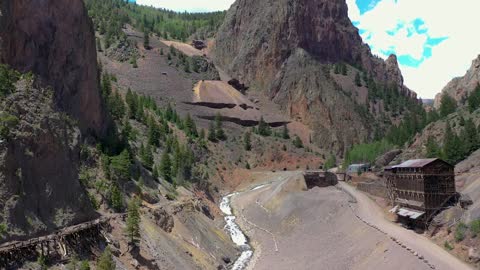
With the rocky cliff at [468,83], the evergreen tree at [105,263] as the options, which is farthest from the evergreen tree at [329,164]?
the evergreen tree at [105,263]

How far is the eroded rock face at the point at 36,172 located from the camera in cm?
3884

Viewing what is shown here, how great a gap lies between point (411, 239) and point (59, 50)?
45.5 meters

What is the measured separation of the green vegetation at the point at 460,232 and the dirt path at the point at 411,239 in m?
1.90

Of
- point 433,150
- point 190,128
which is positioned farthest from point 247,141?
point 433,150

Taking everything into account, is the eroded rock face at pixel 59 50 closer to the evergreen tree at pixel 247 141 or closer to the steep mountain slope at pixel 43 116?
the steep mountain slope at pixel 43 116

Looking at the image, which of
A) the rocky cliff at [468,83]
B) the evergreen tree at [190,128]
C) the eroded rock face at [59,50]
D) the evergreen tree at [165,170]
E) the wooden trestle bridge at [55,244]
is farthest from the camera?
the rocky cliff at [468,83]

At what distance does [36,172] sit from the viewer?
43312 millimetres

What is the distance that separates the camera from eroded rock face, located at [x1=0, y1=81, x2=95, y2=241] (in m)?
38.8

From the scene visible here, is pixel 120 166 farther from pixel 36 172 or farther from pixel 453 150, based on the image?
pixel 453 150

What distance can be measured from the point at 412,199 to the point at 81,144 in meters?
40.5

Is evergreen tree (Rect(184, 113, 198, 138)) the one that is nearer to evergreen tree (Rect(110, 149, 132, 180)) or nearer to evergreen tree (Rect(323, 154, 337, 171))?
evergreen tree (Rect(323, 154, 337, 171))

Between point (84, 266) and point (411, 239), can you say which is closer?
point (84, 266)

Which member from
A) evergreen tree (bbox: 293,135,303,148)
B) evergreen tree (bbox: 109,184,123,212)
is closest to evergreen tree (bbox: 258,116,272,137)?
evergreen tree (bbox: 293,135,303,148)

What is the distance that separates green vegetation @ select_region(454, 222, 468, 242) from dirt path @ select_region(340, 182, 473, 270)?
190 cm
